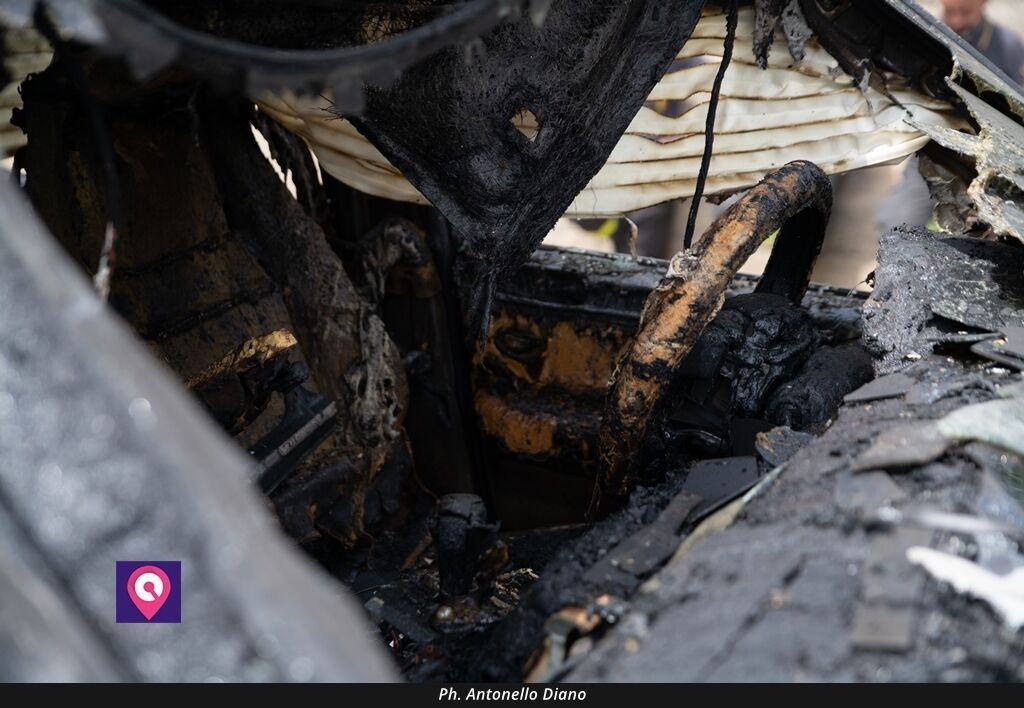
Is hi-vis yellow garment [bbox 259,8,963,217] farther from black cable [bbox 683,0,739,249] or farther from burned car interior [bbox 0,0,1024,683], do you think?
black cable [bbox 683,0,739,249]

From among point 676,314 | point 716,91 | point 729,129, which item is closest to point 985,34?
point 729,129

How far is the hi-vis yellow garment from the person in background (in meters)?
2.35

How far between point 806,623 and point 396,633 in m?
1.66

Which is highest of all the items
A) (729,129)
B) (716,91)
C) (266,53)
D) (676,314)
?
(266,53)

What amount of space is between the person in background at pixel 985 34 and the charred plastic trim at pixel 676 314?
3.61 meters

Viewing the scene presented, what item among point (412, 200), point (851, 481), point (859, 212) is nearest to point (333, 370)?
point (412, 200)

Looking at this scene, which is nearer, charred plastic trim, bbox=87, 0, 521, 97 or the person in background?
charred plastic trim, bbox=87, 0, 521, 97

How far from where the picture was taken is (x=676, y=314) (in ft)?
8.05

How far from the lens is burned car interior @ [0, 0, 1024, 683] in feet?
3.46

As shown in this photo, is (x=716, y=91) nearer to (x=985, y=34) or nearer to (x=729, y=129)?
(x=729, y=129)

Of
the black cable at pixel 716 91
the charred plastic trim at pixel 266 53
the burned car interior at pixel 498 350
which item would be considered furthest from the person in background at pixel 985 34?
the charred plastic trim at pixel 266 53

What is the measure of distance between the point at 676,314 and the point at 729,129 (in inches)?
69.1

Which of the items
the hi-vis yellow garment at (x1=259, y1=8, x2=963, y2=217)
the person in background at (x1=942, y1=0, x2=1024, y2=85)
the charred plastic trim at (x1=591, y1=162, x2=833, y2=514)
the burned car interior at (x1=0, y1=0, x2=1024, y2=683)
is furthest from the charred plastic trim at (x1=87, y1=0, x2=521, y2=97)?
the person in background at (x1=942, y1=0, x2=1024, y2=85)

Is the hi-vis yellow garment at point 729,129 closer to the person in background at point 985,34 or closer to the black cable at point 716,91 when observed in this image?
the black cable at point 716,91
